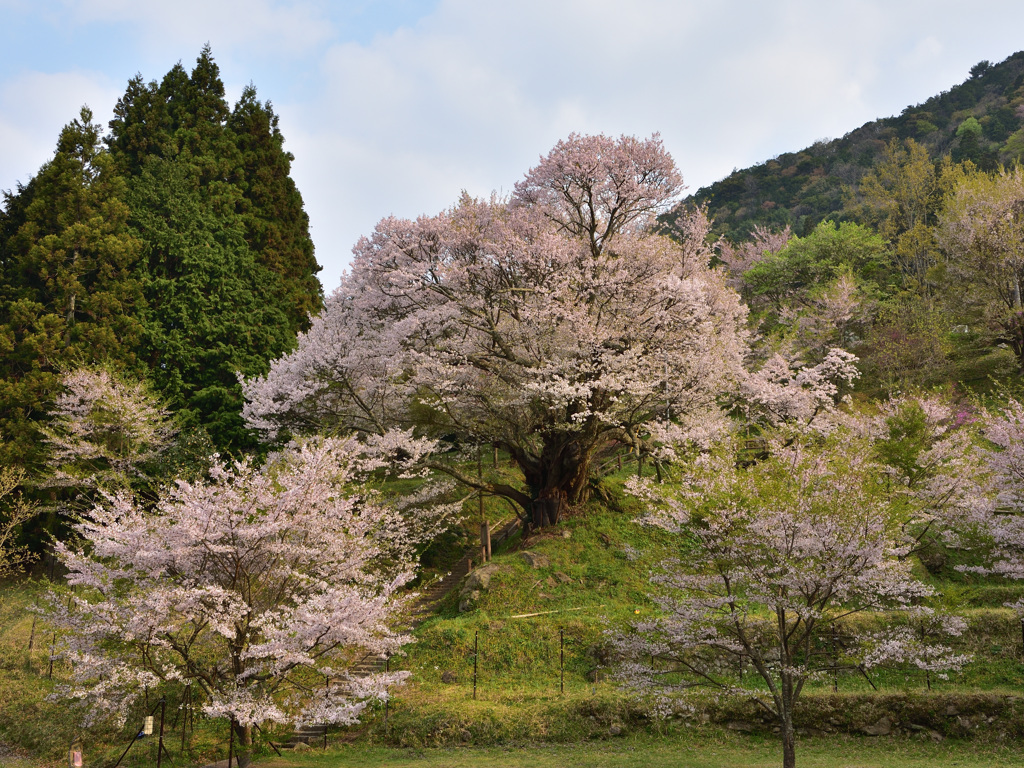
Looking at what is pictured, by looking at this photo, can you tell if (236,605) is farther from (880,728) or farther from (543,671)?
(880,728)

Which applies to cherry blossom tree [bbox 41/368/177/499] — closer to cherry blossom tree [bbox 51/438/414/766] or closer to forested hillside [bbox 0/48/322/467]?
forested hillside [bbox 0/48/322/467]

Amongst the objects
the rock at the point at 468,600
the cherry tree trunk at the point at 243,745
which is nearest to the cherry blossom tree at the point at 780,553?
the cherry tree trunk at the point at 243,745

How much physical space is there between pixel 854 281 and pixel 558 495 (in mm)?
27530

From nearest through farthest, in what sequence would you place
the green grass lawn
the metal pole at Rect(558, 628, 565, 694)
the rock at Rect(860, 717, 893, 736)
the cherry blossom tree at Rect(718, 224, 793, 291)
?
the green grass lawn < the rock at Rect(860, 717, 893, 736) < the metal pole at Rect(558, 628, 565, 694) < the cherry blossom tree at Rect(718, 224, 793, 291)

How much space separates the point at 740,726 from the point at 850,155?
310ft

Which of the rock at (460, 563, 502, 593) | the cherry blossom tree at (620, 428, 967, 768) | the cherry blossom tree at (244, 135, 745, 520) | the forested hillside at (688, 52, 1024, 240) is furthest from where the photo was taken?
the forested hillside at (688, 52, 1024, 240)

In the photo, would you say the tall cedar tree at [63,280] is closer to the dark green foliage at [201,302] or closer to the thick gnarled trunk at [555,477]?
the dark green foliage at [201,302]

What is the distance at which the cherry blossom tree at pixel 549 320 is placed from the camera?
768 inches

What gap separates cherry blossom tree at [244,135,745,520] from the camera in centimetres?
1950

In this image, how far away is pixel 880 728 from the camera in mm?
12641

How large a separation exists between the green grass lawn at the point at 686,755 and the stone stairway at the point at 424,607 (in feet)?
3.03

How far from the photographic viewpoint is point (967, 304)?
33.7m

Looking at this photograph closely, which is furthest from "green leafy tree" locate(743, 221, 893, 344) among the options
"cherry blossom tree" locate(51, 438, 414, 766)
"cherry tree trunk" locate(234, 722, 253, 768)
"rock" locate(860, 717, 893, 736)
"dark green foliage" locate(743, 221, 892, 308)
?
"cherry tree trunk" locate(234, 722, 253, 768)

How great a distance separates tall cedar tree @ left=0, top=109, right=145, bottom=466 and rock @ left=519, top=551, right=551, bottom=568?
18.3 m
